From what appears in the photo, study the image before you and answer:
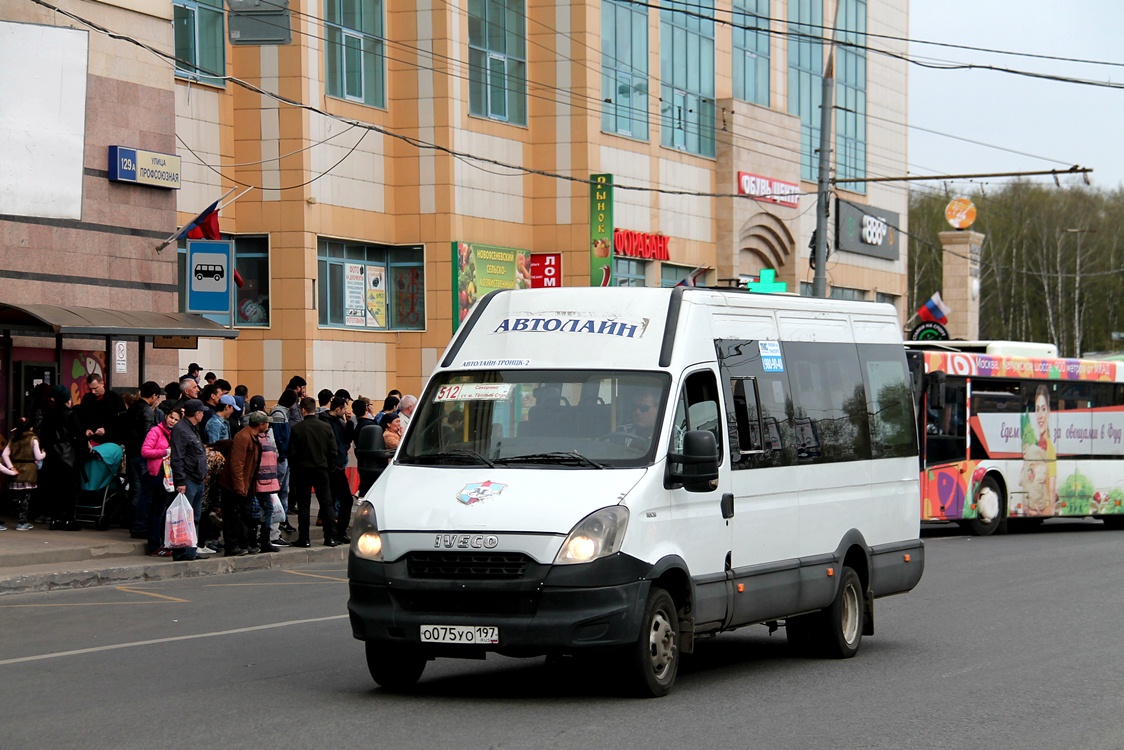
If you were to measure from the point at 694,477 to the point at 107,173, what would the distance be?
49.5 ft

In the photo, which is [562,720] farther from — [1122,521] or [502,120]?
[502,120]

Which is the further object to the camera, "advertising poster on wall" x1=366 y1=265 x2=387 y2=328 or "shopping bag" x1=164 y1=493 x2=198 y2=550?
"advertising poster on wall" x1=366 y1=265 x2=387 y2=328

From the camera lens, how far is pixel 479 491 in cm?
858

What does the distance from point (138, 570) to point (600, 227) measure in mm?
21144

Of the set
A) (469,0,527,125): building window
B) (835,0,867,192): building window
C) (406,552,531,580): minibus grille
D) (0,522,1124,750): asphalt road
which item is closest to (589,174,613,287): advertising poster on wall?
(469,0,527,125): building window

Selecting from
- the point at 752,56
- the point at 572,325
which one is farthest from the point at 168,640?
the point at 752,56

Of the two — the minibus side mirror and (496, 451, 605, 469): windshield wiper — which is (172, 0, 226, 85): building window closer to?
(496, 451, 605, 469): windshield wiper

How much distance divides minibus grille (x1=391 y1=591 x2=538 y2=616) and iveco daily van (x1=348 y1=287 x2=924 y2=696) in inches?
0.4

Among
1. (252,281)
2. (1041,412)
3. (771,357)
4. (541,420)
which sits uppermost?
(252,281)

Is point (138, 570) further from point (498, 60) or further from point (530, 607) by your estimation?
point (498, 60)

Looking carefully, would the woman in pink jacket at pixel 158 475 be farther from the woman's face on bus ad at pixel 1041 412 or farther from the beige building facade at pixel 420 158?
the woman's face on bus ad at pixel 1041 412

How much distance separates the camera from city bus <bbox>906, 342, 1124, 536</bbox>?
24.3 meters

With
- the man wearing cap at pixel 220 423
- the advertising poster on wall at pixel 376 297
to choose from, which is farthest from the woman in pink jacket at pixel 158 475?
the advertising poster on wall at pixel 376 297

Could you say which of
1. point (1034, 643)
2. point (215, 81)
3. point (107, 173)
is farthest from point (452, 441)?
point (215, 81)
